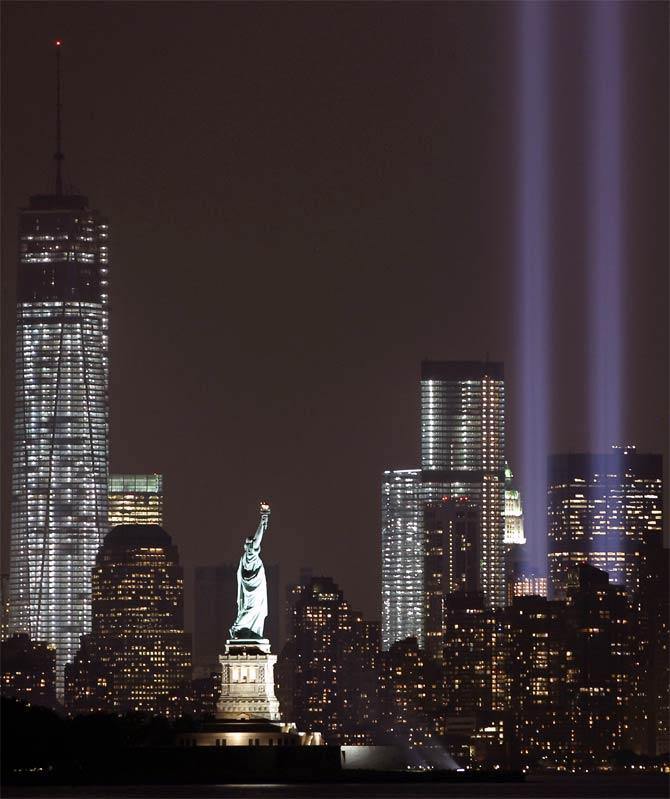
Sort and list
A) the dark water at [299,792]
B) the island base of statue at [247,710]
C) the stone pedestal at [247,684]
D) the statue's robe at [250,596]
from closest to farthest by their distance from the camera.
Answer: the dark water at [299,792], the island base of statue at [247,710], the stone pedestal at [247,684], the statue's robe at [250,596]

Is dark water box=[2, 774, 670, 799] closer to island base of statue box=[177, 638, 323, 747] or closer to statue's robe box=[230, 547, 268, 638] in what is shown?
island base of statue box=[177, 638, 323, 747]

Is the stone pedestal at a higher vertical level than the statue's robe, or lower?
lower

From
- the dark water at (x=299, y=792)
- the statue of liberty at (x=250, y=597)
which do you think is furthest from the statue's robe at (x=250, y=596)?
the dark water at (x=299, y=792)

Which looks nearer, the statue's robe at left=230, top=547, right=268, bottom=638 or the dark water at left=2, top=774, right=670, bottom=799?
the dark water at left=2, top=774, right=670, bottom=799

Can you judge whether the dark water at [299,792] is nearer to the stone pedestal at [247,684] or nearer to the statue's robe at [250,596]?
the stone pedestal at [247,684]

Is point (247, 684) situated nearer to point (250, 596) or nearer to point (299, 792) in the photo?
point (250, 596)

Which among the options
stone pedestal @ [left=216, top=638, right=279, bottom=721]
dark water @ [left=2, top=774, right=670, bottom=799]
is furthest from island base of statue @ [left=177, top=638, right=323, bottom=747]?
dark water @ [left=2, top=774, right=670, bottom=799]

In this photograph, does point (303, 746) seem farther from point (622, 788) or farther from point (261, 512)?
point (622, 788)

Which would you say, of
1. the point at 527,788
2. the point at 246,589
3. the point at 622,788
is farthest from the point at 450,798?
the point at 622,788
